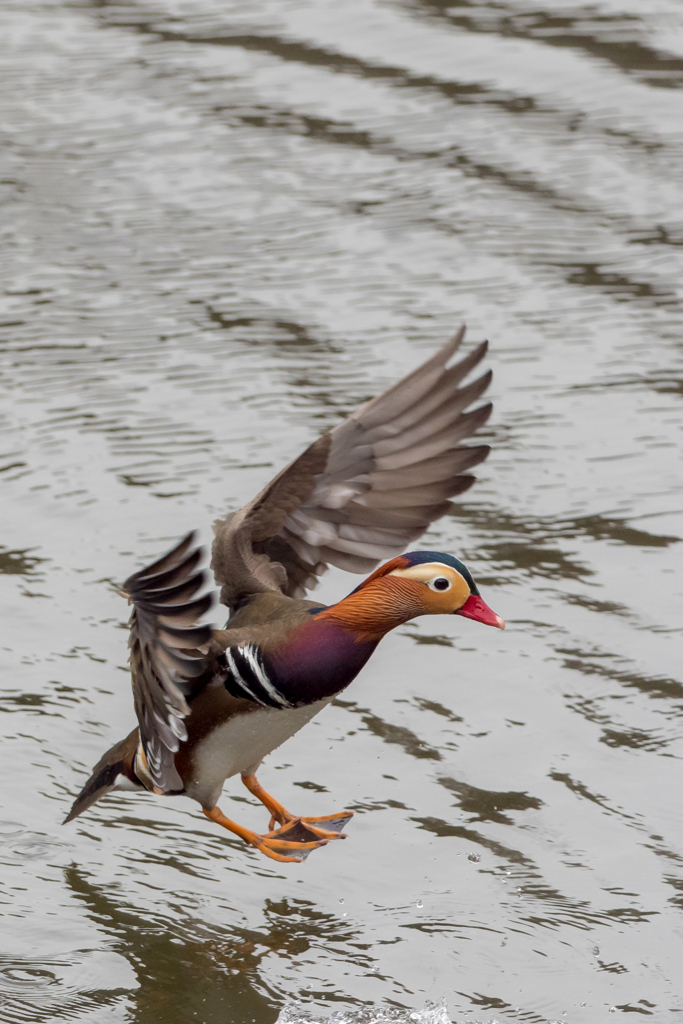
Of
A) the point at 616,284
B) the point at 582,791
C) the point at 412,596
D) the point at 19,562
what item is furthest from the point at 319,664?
the point at 616,284

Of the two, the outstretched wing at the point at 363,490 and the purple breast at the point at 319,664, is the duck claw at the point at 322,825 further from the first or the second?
the outstretched wing at the point at 363,490

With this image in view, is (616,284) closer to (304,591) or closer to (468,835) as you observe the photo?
(304,591)

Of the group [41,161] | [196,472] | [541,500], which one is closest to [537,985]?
[541,500]

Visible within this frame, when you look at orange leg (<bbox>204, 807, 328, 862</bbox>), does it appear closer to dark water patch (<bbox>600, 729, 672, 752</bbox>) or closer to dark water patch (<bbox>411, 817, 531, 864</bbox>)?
dark water patch (<bbox>411, 817, 531, 864</bbox>)

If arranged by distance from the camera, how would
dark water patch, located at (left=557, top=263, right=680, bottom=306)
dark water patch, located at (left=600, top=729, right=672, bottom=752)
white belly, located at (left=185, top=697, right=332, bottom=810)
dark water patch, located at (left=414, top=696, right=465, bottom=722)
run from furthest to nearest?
dark water patch, located at (left=557, top=263, right=680, bottom=306) → dark water patch, located at (left=414, top=696, right=465, bottom=722) → dark water patch, located at (left=600, top=729, right=672, bottom=752) → white belly, located at (left=185, top=697, right=332, bottom=810)

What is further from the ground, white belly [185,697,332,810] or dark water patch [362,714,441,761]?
white belly [185,697,332,810]

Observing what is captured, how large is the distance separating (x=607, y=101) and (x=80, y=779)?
5350 mm

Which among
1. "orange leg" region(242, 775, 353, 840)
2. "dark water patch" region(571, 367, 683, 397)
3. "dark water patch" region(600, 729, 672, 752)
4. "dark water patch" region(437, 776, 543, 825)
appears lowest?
"orange leg" region(242, 775, 353, 840)

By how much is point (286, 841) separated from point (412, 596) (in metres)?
0.84

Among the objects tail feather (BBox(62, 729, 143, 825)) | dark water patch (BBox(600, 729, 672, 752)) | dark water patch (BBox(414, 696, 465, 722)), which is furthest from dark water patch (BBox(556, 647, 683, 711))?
tail feather (BBox(62, 729, 143, 825))

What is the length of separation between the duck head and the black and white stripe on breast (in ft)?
0.70

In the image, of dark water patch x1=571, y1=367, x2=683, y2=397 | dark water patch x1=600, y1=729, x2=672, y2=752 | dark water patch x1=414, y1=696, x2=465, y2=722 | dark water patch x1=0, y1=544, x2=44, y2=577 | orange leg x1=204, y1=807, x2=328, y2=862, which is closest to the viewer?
orange leg x1=204, y1=807, x2=328, y2=862

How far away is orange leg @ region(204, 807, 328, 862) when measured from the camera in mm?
4512

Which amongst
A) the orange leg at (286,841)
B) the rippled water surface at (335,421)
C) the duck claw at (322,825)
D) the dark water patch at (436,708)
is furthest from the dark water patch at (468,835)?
the dark water patch at (436,708)
